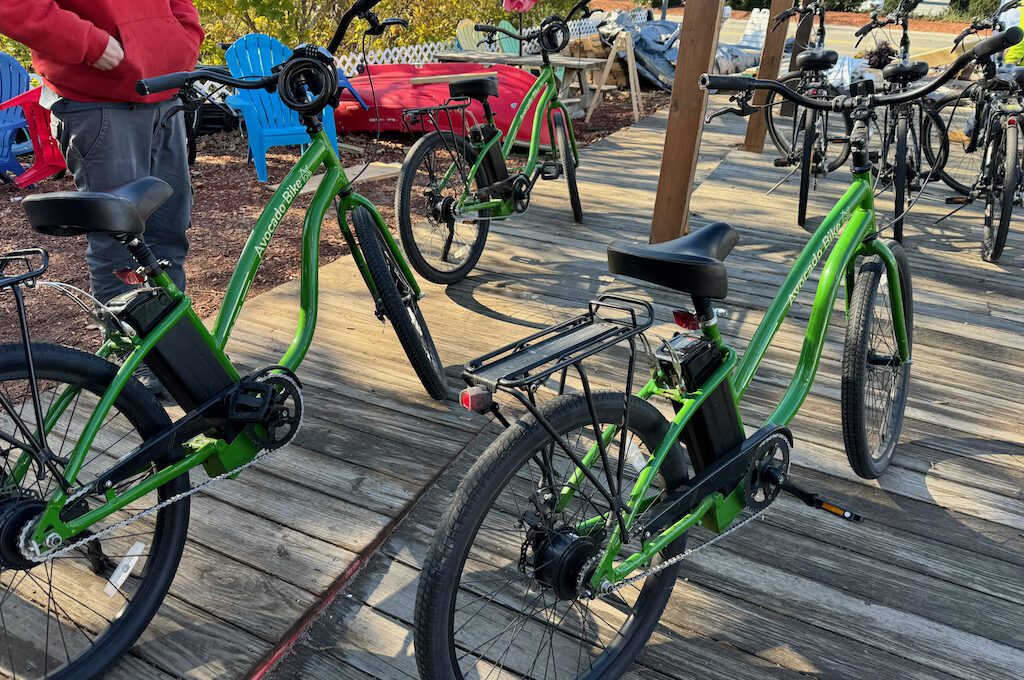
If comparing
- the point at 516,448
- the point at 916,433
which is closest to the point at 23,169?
the point at 516,448

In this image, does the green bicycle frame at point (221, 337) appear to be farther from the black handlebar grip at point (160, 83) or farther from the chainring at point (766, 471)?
the chainring at point (766, 471)

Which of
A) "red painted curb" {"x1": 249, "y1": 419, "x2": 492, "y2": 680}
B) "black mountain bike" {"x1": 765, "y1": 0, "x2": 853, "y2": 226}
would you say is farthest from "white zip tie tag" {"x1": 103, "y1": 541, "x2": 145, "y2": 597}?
"black mountain bike" {"x1": 765, "y1": 0, "x2": 853, "y2": 226}

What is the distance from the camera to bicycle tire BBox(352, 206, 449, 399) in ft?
8.27

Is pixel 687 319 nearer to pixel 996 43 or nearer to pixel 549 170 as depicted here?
pixel 996 43

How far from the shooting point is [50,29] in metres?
2.12

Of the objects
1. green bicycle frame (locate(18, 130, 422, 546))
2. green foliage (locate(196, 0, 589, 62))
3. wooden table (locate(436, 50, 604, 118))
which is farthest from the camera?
wooden table (locate(436, 50, 604, 118))

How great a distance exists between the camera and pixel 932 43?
714 inches

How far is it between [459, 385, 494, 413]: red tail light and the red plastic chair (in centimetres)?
436

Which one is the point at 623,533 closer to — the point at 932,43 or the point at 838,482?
the point at 838,482

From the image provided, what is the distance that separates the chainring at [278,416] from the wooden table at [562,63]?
6401 mm

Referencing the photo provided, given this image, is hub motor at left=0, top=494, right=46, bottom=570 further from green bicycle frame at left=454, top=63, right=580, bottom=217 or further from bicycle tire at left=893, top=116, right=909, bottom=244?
bicycle tire at left=893, top=116, right=909, bottom=244

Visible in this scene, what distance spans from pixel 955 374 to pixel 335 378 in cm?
256

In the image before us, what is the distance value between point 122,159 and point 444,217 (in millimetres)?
1628

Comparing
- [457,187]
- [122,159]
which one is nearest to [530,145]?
[457,187]
